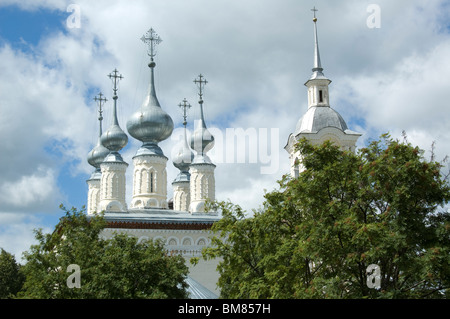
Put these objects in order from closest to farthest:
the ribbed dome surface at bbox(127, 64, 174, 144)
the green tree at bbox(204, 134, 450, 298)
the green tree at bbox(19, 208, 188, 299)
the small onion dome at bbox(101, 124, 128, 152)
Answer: the green tree at bbox(204, 134, 450, 298) → the green tree at bbox(19, 208, 188, 299) → the ribbed dome surface at bbox(127, 64, 174, 144) → the small onion dome at bbox(101, 124, 128, 152)

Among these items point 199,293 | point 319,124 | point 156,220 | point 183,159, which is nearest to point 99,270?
point 199,293

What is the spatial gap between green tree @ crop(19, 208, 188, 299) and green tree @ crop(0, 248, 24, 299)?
3198 cm

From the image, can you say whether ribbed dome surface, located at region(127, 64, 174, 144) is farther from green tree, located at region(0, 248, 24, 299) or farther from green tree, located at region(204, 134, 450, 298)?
green tree, located at region(204, 134, 450, 298)

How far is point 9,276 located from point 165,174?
15709 millimetres

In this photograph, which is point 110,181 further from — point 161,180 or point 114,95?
point 114,95

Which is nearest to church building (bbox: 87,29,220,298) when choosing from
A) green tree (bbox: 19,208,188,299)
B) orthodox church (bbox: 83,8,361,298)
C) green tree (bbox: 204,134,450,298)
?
orthodox church (bbox: 83,8,361,298)

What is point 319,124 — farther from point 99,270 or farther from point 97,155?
point 97,155

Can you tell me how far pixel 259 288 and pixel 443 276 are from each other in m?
6.60

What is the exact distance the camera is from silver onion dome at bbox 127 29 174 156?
5919cm

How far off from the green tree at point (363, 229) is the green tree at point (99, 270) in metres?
3.73

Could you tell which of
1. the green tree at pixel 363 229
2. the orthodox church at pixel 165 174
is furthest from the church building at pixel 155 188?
the green tree at pixel 363 229

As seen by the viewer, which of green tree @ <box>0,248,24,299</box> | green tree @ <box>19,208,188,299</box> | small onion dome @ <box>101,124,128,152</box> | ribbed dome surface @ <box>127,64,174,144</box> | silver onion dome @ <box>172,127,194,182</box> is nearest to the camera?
green tree @ <box>19,208,188,299</box>

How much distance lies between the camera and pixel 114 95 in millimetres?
63844
